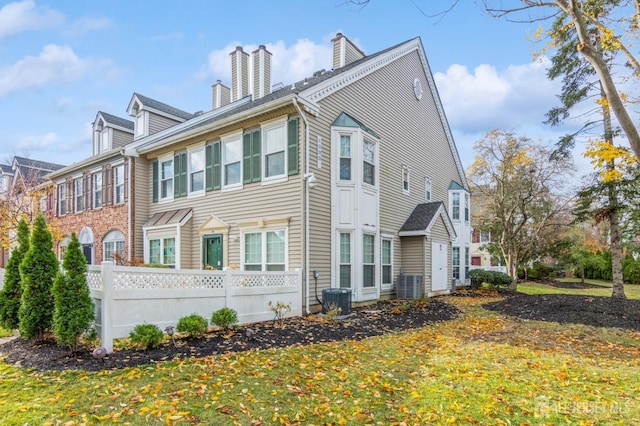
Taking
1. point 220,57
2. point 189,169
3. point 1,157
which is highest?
point 220,57

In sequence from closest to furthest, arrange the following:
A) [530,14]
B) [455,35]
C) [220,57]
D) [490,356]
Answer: [490,356], [530,14], [455,35], [220,57]

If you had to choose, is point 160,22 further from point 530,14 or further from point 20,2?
point 530,14

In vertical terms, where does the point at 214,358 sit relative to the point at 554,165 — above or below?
below

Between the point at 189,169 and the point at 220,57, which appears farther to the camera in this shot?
the point at 220,57

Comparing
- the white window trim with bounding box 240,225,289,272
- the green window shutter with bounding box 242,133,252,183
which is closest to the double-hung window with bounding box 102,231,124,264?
the white window trim with bounding box 240,225,289,272

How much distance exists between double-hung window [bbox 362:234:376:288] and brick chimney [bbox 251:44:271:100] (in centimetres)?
774

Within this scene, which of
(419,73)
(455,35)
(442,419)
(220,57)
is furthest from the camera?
(220,57)

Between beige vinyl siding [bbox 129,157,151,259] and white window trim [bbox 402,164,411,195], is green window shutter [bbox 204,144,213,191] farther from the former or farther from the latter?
white window trim [bbox 402,164,411,195]

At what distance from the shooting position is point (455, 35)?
25.3 ft

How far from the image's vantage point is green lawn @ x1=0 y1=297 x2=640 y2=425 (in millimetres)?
3758

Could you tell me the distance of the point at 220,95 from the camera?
60.3ft

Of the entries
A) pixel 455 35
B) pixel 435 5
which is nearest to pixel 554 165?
pixel 455 35

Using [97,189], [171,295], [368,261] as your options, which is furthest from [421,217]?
[97,189]

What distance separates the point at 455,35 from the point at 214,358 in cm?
768
